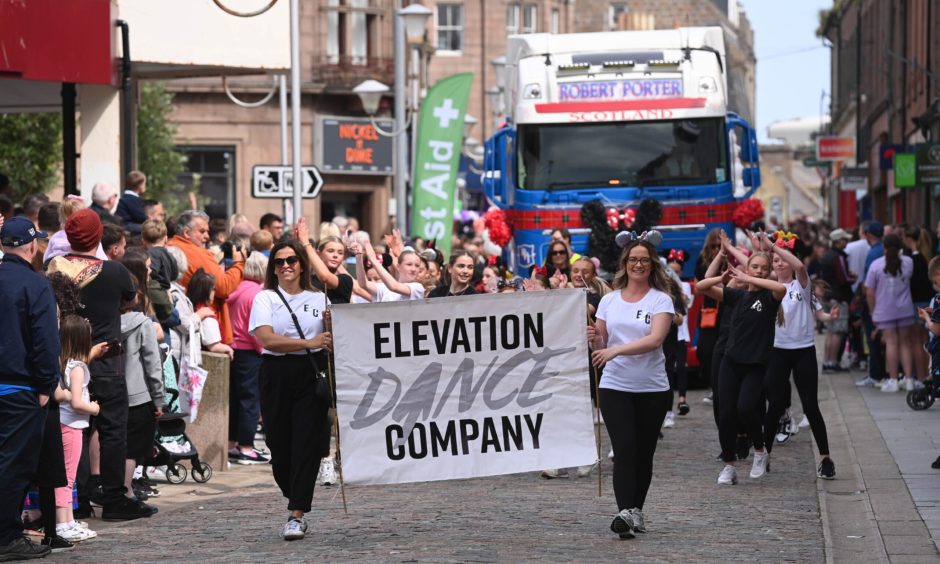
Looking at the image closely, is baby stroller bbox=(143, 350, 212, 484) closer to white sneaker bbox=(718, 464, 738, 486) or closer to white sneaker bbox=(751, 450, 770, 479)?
white sneaker bbox=(718, 464, 738, 486)

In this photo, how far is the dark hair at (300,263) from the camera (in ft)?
33.5

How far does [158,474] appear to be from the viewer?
13734 mm

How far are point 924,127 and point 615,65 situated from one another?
1031 centimetres

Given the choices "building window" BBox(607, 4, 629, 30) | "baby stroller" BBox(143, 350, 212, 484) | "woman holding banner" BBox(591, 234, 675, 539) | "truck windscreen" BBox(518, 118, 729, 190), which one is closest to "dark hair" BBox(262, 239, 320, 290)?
"woman holding banner" BBox(591, 234, 675, 539)

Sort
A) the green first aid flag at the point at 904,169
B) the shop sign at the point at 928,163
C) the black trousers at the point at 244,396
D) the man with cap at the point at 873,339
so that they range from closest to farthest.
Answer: the black trousers at the point at 244,396 → the man with cap at the point at 873,339 → the shop sign at the point at 928,163 → the green first aid flag at the point at 904,169

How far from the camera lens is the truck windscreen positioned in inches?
824

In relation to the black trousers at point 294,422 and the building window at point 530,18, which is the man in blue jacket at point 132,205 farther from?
the building window at point 530,18

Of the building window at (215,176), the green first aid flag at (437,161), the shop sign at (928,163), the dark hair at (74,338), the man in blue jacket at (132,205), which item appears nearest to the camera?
the dark hair at (74,338)

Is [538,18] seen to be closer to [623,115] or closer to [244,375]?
[623,115]

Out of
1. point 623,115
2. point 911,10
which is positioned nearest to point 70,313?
point 623,115

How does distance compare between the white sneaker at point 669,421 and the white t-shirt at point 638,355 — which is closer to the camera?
the white t-shirt at point 638,355

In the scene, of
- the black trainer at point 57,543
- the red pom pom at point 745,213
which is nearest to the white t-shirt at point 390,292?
the black trainer at point 57,543

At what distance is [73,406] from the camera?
10.4m

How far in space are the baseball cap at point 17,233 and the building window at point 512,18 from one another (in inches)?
2095
